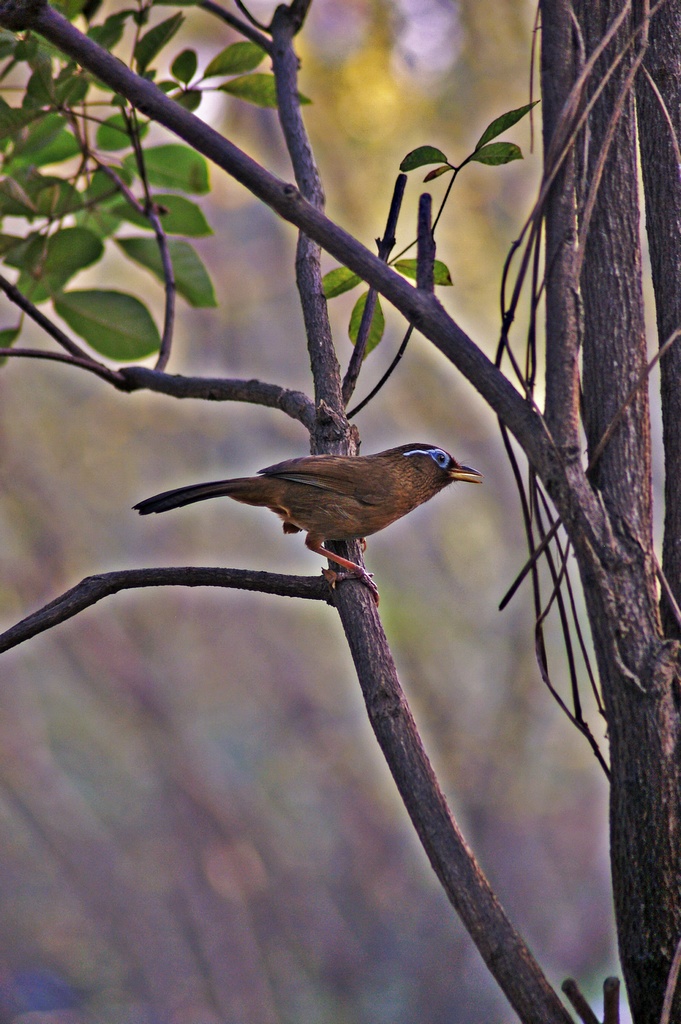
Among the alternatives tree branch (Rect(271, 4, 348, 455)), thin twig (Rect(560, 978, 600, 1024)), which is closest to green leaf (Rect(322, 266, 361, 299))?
tree branch (Rect(271, 4, 348, 455))

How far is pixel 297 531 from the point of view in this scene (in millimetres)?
1905

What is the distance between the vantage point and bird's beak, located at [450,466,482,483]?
6.20 ft

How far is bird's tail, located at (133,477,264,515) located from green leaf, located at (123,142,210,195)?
594 millimetres

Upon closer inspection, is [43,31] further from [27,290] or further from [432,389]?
[432,389]

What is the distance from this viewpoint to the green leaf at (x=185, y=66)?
5.33 feet

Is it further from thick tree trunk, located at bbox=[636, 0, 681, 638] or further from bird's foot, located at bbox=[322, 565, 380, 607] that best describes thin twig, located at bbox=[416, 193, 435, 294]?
bird's foot, located at bbox=[322, 565, 380, 607]

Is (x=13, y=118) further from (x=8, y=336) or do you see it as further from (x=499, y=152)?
(x=499, y=152)

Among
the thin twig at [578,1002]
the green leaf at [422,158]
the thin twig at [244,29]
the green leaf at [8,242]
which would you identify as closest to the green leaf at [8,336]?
the green leaf at [8,242]

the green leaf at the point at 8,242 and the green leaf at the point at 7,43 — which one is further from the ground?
the green leaf at the point at 7,43

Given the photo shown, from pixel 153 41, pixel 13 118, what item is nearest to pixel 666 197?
pixel 153 41

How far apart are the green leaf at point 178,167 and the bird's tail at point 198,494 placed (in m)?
0.59

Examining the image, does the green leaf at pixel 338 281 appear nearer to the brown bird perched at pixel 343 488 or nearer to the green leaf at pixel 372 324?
the green leaf at pixel 372 324

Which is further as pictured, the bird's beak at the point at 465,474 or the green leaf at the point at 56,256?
the bird's beak at the point at 465,474

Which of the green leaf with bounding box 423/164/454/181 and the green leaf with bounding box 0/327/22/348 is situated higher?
the green leaf with bounding box 0/327/22/348
